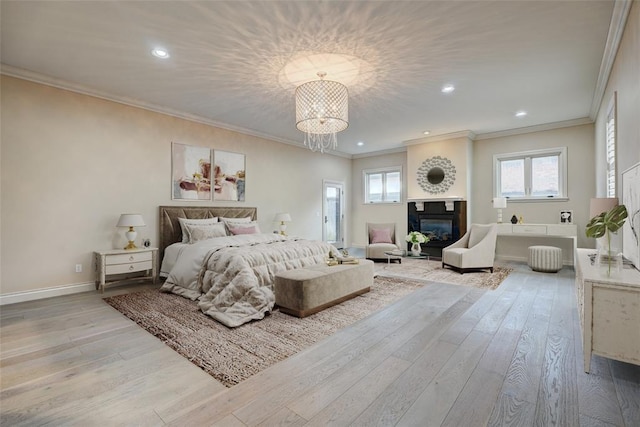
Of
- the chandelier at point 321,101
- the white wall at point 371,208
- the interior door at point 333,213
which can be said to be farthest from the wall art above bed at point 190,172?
the white wall at point 371,208

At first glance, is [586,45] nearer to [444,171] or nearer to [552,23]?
[552,23]

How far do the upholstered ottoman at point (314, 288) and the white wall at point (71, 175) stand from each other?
9.56 ft

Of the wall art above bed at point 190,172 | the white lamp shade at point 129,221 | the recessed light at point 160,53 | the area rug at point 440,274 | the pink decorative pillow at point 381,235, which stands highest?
the recessed light at point 160,53

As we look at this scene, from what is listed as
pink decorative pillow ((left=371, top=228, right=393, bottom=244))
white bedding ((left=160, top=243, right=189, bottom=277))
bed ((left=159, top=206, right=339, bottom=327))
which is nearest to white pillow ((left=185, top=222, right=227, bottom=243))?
bed ((left=159, top=206, right=339, bottom=327))

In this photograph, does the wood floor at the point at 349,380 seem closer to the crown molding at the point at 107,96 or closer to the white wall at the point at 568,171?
the crown molding at the point at 107,96

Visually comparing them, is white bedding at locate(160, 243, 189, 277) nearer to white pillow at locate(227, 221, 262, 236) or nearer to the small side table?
white pillow at locate(227, 221, 262, 236)

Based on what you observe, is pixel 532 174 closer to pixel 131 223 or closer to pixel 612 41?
pixel 612 41

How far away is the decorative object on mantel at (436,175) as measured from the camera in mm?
6832

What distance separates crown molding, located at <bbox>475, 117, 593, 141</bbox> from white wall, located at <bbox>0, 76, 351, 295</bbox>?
6.11 meters

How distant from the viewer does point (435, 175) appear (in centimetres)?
706

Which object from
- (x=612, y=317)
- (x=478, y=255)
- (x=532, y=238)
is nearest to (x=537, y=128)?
(x=532, y=238)

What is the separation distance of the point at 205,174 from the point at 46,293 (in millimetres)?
2821

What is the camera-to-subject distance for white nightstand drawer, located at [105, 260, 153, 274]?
160 inches

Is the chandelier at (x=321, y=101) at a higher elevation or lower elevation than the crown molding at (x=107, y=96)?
lower
